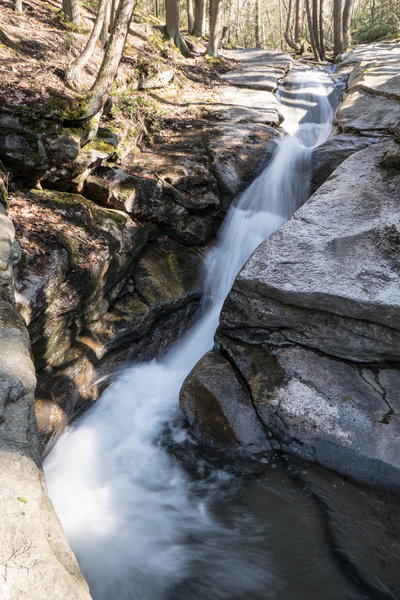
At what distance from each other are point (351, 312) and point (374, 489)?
1.85 meters

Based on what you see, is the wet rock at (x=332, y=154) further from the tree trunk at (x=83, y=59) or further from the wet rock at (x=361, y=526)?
the wet rock at (x=361, y=526)

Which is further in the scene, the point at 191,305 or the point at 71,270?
the point at 191,305

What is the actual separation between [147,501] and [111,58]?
23.6 ft

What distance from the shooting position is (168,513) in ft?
13.3

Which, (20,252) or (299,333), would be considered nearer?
(20,252)

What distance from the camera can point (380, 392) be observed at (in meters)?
4.23

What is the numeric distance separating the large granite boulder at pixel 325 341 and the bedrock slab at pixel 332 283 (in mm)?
12

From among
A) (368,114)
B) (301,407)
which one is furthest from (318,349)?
(368,114)

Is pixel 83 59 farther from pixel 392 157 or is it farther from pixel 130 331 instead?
pixel 392 157

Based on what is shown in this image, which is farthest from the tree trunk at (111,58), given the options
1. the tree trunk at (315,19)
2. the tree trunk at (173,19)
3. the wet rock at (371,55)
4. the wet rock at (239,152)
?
the tree trunk at (315,19)

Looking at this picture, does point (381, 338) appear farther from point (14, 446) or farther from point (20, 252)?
point (20, 252)

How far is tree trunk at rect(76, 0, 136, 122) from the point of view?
6.57 metres

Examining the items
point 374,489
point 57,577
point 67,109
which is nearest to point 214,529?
point 374,489

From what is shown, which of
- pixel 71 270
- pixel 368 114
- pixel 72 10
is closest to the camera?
pixel 71 270
